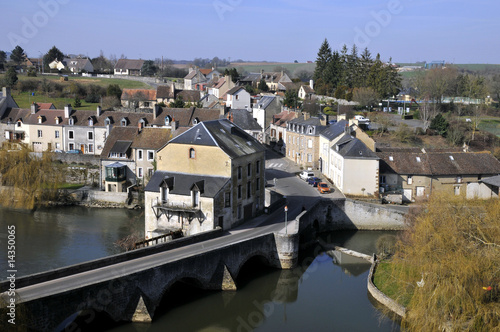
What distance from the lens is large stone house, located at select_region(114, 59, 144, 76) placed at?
112 meters

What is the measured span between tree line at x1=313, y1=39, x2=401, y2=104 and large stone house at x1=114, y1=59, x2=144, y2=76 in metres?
40.8

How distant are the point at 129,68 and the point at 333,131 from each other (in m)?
74.0

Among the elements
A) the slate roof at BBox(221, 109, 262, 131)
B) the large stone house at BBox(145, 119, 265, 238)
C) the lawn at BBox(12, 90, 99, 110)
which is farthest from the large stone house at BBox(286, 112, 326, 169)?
the lawn at BBox(12, 90, 99, 110)

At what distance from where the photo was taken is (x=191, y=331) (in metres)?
23.8

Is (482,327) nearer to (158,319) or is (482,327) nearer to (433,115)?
(158,319)

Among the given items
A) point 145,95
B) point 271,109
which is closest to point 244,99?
point 271,109

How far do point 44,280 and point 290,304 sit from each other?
1187 centimetres

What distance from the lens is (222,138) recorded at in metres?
33.3

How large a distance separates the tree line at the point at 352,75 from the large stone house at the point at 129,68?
134 feet

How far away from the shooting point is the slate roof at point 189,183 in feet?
102

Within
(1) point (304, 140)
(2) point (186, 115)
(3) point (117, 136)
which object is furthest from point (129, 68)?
(1) point (304, 140)

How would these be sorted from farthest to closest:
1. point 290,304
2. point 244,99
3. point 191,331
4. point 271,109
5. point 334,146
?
point 244,99, point 271,109, point 334,146, point 290,304, point 191,331

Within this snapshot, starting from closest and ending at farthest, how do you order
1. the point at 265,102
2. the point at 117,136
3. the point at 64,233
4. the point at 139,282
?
the point at 139,282 < the point at 64,233 < the point at 117,136 < the point at 265,102

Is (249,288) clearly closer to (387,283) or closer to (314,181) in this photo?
(387,283)
